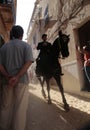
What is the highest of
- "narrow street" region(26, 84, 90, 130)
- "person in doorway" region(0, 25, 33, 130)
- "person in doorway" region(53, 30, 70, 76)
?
"person in doorway" region(53, 30, 70, 76)

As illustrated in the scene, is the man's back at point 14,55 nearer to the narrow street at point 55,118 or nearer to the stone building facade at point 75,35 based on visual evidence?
the narrow street at point 55,118

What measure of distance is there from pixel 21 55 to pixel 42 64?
3623 millimetres

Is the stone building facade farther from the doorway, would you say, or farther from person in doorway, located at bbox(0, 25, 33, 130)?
person in doorway, located at bbox(0, 25, 33, 130)

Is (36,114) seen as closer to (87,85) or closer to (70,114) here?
(70,114)

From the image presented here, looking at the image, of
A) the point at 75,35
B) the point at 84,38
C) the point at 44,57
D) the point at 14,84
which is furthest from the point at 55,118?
the point at 75,35

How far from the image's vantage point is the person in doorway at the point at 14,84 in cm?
356

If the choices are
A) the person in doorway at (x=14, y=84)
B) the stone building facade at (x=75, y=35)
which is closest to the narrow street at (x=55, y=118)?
the person in doorway at (x=14, y=84)

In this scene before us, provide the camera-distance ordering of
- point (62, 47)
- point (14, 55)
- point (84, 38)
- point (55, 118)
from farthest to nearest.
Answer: point (84, 38)
point (62, 47)
point (55, 118)
point (14, 55)

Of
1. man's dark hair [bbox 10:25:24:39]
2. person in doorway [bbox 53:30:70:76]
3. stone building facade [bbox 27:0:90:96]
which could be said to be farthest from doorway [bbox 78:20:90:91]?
man's dark hair [bbox 10:25:24:39]

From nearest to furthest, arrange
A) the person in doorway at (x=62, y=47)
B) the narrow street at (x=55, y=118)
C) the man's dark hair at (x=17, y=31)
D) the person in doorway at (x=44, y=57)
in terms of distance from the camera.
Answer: the man's dark hair at (x=17, y=31) → the narrow street at (x=55, y=118) → the person in doorway at (x=62, y=47) → the person in doorway at (x=44, y=57)

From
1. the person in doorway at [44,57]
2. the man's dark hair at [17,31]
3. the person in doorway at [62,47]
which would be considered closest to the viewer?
the man's dark hair at [17,31]

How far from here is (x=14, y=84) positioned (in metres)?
3.55

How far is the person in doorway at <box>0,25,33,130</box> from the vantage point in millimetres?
3562

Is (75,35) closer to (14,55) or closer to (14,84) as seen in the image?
(14,55)
